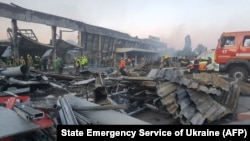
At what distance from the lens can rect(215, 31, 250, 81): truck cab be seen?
1124 cm

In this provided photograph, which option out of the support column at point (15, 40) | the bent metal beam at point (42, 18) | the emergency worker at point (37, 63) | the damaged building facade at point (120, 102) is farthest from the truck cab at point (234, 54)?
the bent metal beam at point (42, 18)

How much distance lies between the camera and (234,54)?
11531 mm

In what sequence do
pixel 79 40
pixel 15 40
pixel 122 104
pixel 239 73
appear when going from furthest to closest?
pixel 79 40, pixel 15 40, pixel 239 73, pixel 122 104

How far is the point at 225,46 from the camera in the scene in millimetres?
11844

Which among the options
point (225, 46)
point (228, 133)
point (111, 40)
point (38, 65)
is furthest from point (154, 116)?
point (111, 40)

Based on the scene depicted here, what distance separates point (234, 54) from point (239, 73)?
94cm

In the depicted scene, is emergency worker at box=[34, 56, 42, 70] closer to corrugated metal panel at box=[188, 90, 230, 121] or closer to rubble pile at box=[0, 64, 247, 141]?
rubble pile at box=[0, 64, 247, 141]

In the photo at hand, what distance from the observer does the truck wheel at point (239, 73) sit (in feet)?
36.7

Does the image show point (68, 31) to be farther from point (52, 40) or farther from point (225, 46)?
point (225, 46)

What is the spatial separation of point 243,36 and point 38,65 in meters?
12.6
